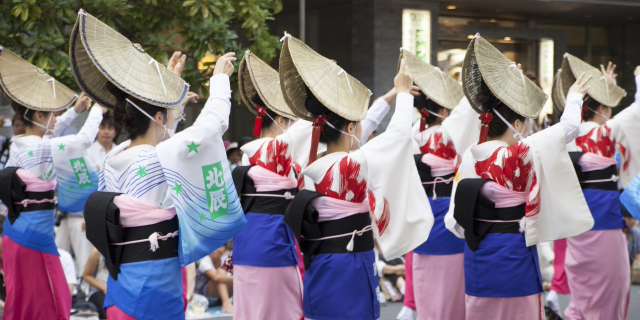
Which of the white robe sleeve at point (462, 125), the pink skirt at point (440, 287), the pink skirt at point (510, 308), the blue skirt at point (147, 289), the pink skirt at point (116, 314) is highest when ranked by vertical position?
the white robe sleeve at point (462, 125)

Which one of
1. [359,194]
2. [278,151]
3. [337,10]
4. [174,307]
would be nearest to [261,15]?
[278,151]

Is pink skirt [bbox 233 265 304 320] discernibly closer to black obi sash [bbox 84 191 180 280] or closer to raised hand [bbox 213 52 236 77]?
black obi sash [bbox 84 191 180 280]

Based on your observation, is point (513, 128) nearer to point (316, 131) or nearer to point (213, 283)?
point (316, 131)

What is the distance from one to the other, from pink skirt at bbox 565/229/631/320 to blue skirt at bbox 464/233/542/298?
58.8 inches

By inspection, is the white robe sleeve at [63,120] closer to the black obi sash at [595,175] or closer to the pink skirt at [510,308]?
the pink skirt at [510,308]

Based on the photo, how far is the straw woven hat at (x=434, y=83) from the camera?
196 inches

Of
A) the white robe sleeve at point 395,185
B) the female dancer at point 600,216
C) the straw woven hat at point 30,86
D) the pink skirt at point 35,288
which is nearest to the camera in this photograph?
the white robe sleeve at point 395,185

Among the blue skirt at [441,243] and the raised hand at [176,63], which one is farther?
the blue skirt at [441,243]

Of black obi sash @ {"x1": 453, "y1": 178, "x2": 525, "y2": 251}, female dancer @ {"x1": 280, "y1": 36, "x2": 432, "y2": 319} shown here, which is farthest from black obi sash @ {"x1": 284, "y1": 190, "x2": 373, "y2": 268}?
black obi sash @ {"x1": 453, "y1": 178, "x2": 525, "y2": 251}

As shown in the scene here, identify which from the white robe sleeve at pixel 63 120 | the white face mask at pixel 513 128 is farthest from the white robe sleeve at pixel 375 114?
the white robe sleeve at pixel 63 120

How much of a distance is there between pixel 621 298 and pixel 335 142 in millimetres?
2772

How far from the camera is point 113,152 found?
311cm

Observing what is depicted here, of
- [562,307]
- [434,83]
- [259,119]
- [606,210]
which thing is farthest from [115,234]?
[562,307]

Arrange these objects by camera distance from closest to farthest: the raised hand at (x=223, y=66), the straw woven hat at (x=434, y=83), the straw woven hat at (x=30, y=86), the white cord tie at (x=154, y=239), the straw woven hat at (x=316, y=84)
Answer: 1. the white cord tie at (x=154, y=239)
2. the raised hand at (x=223, y=66)
3. the straw woven hat at (x=316, y=84)
4. the straw woven hat at (x=30, y=86)
5. the straw woven hat at (x=434, y=83)
